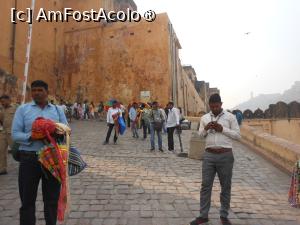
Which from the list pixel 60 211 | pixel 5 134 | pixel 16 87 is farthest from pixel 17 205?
pixel 16 87

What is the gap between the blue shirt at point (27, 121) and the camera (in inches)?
148

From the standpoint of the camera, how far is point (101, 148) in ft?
40.0

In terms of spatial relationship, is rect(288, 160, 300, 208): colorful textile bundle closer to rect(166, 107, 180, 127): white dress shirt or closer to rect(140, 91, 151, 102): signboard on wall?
rect(166, 107, 180, 127): white dress shirt

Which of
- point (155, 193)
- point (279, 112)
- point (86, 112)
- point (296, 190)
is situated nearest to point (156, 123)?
point (155, 193)

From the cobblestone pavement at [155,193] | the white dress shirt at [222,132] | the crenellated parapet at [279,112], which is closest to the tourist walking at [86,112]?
the crenellated parapet at [279,112]

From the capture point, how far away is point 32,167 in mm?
3752

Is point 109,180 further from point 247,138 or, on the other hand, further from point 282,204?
point 247,138

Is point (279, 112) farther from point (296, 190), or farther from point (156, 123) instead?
point (296, 190)

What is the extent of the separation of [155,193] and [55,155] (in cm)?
302

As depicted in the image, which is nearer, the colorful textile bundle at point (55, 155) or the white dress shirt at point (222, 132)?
the colorful textile bundle at point (55, 155)

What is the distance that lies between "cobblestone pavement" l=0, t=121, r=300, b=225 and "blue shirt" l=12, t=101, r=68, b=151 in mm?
1503

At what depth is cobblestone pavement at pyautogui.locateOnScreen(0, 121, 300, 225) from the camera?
5.02 meters

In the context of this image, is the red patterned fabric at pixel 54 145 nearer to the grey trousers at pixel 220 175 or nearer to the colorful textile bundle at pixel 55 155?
→ the colorful textile bundle at pixel 55 155

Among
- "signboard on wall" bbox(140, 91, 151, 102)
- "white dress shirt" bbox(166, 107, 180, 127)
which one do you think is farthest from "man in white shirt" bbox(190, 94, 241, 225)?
"signboard on wall" bbox(140, 91, 151, 102)
